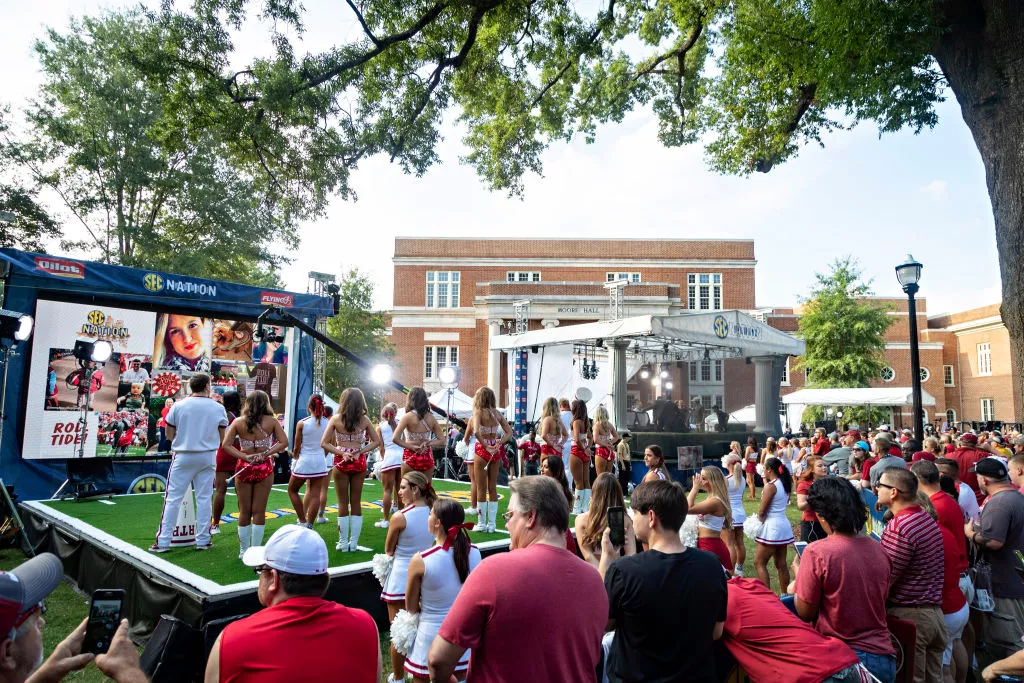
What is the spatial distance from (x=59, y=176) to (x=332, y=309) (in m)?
16.8

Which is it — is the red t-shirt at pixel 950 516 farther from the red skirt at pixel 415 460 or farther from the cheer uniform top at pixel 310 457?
the cheer uniform top at pixel 310 457

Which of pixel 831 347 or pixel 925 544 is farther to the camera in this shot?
pixel 831 347

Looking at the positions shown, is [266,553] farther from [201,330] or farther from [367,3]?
[201,330]

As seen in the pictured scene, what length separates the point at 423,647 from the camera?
3.54 metres

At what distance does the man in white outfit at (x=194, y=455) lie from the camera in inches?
252

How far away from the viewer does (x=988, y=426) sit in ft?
77.8

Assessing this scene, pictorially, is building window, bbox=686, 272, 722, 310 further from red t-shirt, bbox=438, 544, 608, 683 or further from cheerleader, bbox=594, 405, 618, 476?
red t-shirt, bbox=438, 544, 608, 683

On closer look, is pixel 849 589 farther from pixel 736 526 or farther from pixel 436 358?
pixel 436 358

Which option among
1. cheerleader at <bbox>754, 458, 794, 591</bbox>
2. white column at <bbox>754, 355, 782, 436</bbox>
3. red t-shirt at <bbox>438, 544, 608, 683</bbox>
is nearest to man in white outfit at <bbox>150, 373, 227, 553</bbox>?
red t-shirt at <bbox>438, 544, 608, 683</bbox>

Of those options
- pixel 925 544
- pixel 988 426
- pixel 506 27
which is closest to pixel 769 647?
pixel 925 544

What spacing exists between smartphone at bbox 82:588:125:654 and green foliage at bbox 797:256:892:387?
124 ft

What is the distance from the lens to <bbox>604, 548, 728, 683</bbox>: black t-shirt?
7.60ft

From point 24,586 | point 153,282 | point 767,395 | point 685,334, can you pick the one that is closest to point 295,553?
point 24,586

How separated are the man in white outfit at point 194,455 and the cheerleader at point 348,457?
125cm
